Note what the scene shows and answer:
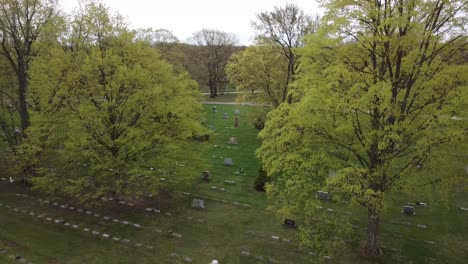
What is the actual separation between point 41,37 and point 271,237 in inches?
768

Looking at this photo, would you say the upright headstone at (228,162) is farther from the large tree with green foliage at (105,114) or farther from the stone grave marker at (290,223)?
the stone grave marker at (290,223)

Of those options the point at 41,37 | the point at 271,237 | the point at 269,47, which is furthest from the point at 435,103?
the point at 41,37

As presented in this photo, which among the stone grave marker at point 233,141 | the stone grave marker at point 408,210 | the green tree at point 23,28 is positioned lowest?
the stone grave marker at point 408,210

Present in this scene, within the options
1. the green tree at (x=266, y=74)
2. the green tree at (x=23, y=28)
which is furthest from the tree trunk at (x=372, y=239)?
the green tree at (x=23, y=28)

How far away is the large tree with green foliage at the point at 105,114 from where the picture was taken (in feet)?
59.8

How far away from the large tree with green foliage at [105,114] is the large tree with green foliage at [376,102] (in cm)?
730

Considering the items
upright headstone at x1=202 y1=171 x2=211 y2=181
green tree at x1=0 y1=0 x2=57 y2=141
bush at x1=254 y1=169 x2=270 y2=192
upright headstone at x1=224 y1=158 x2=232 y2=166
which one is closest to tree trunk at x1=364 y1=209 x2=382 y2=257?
bush at x1=254 y1=169 x2=270 y2=192

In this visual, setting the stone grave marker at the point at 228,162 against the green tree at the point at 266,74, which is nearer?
the stone grave marker at the point at 228,162

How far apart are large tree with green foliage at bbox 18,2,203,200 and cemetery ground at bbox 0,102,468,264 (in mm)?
1812

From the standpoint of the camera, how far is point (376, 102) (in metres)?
13.0

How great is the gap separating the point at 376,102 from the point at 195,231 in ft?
35.4

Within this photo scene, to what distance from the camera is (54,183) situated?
18750 mm

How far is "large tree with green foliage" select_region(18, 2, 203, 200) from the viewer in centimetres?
1823

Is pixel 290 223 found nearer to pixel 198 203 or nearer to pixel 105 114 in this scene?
pixel 198 203
